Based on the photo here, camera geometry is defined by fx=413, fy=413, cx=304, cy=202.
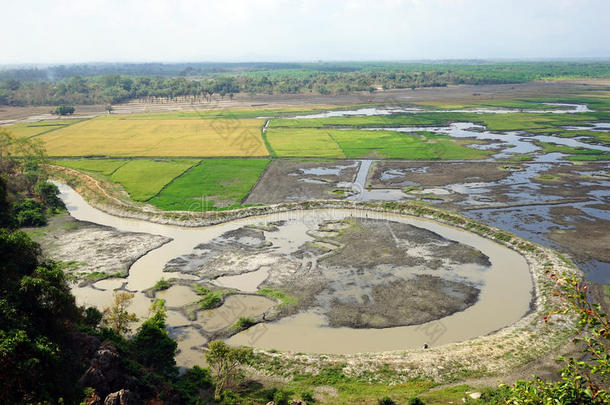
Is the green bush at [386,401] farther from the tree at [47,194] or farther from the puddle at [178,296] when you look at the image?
Result: the tree at [47,194]

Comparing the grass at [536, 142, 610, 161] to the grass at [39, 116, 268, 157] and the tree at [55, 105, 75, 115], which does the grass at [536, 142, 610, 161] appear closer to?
the grass at [39, 116, 268, 157]

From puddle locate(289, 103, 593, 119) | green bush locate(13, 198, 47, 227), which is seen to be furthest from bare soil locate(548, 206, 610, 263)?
puddle locate(289, 103, 593, 119)

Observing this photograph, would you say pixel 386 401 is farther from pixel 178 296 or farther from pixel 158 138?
pixel 158 138

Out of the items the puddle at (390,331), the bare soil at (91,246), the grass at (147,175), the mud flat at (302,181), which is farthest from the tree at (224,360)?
the grass at (147,175)

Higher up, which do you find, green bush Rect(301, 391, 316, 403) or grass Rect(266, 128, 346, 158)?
grass Rect(266, 128, 346, 158)

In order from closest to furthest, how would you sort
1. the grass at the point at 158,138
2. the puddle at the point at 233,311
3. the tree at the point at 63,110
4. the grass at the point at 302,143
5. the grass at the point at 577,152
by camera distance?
1. the puddle at the point at 233,311
2. the grass at the point at 577,152
3. the grass at the point at 302,143
4. the grass at the point at 158,138
5. the tree at the point at 63,110

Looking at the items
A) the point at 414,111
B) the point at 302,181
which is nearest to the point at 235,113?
the point at 414,111
